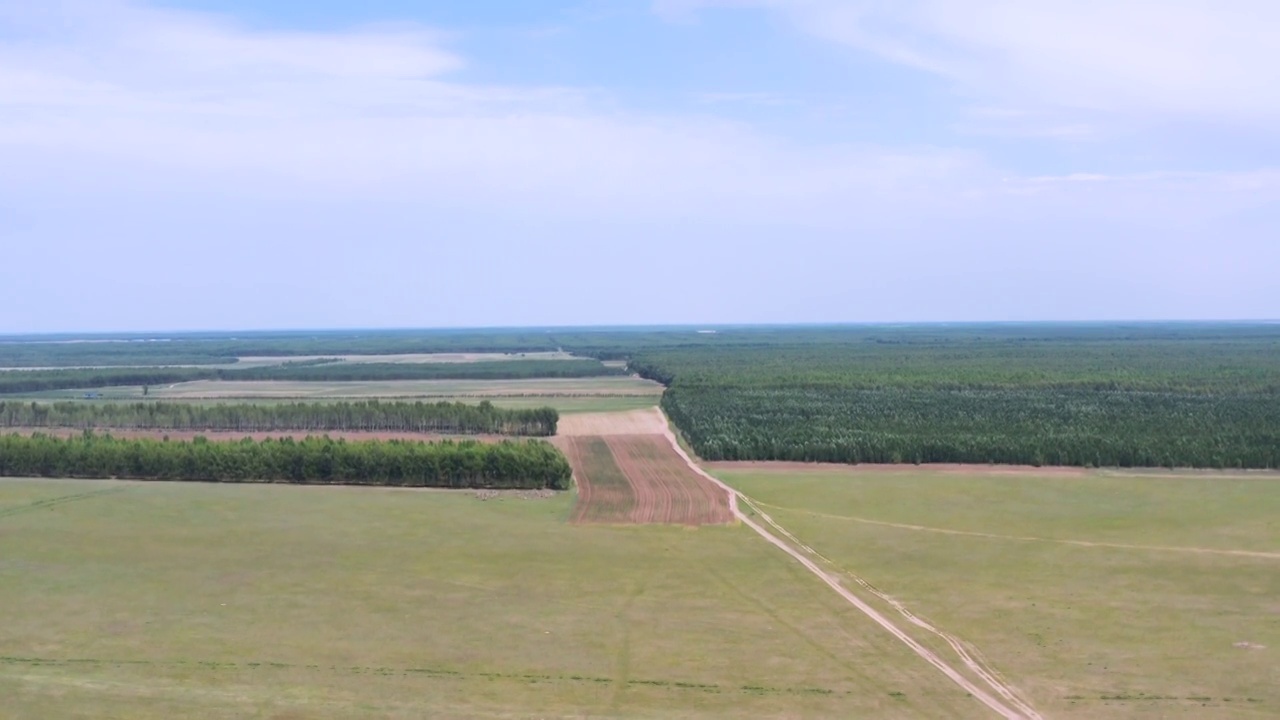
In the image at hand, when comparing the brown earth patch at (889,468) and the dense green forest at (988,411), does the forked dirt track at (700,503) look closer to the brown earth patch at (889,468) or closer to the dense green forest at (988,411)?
the brown earth patch at (889,468)

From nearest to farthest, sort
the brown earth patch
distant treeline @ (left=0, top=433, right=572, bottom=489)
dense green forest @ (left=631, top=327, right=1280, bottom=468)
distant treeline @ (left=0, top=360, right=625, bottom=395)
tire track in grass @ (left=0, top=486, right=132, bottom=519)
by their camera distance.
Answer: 1. tire track in grass @ (left=0, top=486, right=132, bottom=519)
2. distant treeline @ (left=0, top=433, right=572, bottom=489)
3. the brown earth patch
4. dense green forest @ (left=631, top=327, right=1280, bottom=468)
5. distant treeline @ (left=0, top=360, right=625, bottom=395)

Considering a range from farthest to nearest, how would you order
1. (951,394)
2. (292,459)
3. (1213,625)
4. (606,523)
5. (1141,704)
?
(951,394) < (292,459) < (606,523) < (1213,625) < (1141,704)

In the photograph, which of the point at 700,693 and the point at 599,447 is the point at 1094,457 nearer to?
the point at 599,447

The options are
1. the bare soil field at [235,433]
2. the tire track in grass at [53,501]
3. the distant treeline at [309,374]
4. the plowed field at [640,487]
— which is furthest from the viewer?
the distant treeline at [309,374]

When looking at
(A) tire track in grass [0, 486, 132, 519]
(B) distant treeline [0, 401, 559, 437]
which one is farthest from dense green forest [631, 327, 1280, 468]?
(A) tire track in grass [0, 486, 132, 519]

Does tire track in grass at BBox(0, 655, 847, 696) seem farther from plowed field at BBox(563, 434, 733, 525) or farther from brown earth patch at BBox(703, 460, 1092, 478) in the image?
brown earth patch at BBox(703, 460, 1092, 478)

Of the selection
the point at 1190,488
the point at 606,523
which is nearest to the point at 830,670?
the point at 606,523

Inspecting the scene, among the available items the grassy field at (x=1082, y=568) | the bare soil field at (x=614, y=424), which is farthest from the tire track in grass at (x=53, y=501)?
the bare soil field at (x=614, y=424)
